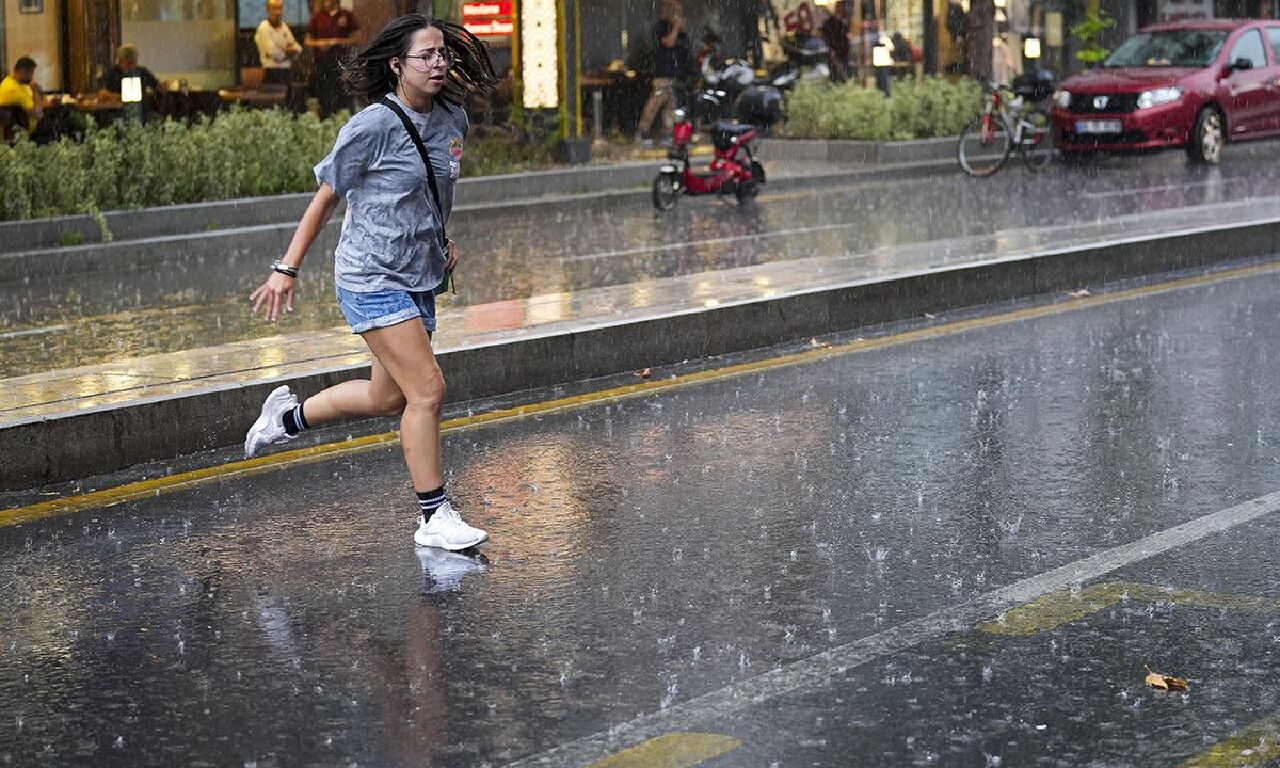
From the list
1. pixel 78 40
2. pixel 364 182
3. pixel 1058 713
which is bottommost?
pixel 1058 713

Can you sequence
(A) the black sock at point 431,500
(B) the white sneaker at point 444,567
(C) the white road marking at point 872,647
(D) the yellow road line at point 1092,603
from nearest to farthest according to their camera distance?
1. (C) the white road marking at point 872,647
2. (D) the yellow road line at point 1092,603
3. (B) the white sneaker at point 444,567
4. (A) the black sock at point 431,500

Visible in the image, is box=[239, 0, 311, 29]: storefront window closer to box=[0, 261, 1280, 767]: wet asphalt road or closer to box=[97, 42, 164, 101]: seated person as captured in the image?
box=[97, 42, 164, 101]: seated person

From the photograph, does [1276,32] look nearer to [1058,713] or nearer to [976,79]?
[976,79]

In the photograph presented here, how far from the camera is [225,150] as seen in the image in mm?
18812

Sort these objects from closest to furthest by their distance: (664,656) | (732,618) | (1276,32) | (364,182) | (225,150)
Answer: (664,656) → (732,618) → (364,182) → (225,150) → (1276,32)

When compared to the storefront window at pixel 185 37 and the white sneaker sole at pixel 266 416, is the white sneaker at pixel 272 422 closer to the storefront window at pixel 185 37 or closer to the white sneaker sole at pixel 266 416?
the white sneaker sole at pixel 266 416

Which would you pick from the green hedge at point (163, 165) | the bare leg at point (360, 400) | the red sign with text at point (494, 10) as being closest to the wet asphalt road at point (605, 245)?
the green hedge at point (163, 165)

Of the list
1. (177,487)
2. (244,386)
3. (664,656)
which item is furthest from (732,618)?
(244,386)

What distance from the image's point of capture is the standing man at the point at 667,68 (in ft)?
90.2

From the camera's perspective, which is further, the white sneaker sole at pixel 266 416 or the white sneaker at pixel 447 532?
the white sneaker sole at pixel 266 416

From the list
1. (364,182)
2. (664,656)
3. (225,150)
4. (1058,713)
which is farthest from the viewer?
(225,150)

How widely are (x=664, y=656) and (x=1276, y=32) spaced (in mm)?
23629

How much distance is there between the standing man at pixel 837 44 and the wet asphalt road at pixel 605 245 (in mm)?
5985

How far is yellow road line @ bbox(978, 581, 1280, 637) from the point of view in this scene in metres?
5.85
